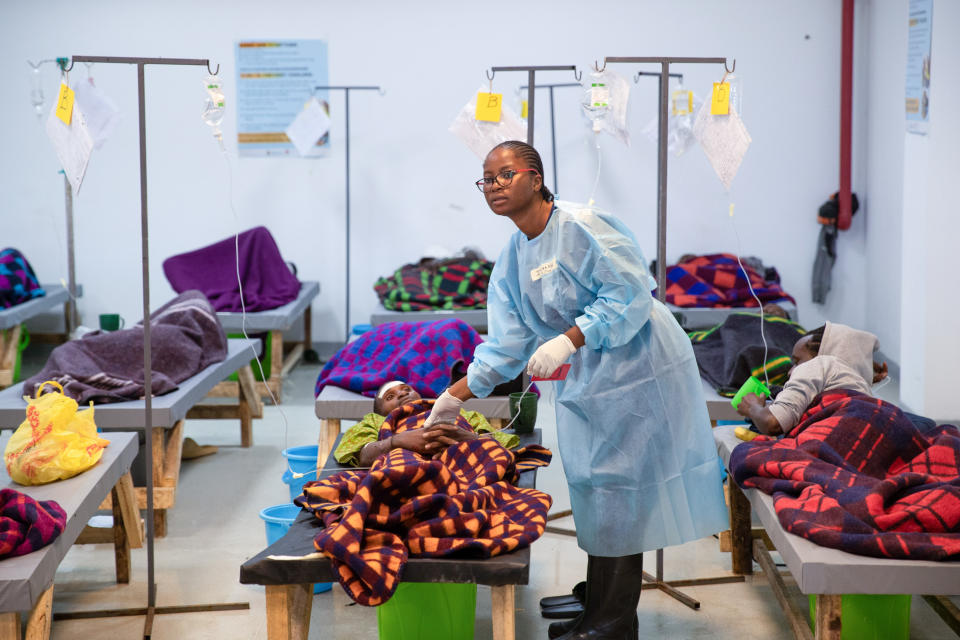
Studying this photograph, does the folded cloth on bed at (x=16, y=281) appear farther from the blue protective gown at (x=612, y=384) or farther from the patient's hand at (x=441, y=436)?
the blue protective gown at (x=612, y=384)

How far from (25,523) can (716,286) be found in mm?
4151

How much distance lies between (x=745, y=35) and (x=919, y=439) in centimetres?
401

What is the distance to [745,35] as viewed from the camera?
6.20m

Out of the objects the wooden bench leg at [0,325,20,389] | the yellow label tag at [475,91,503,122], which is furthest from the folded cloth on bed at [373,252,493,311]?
the yellow label tag at [475,91,503,122]

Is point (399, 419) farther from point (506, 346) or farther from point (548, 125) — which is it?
point (548, 125)

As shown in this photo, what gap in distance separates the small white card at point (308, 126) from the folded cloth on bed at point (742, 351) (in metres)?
2.62

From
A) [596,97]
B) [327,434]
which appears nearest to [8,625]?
[327,434]

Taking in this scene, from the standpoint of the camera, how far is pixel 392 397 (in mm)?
3238

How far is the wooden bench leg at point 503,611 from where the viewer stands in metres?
2.24

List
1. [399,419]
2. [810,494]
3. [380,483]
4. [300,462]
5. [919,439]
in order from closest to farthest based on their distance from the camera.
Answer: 1. [380,483]
2. [810,494]
3. [919,439]
4. [399,419]
5. [300,462]

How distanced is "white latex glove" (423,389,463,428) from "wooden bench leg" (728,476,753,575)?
0.99 metres

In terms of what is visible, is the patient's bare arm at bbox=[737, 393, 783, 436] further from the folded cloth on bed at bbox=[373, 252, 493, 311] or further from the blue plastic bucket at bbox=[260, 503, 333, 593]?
the folded cloth on bed at bbox=[373, 252, 493, 311]

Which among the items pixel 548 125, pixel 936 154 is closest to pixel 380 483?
pixel 936 154

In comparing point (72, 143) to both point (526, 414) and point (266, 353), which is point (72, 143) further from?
point (266, 353)
